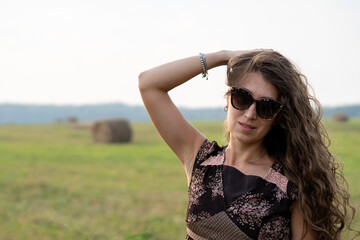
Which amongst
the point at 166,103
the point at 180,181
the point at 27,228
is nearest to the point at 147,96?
the point at 166,103

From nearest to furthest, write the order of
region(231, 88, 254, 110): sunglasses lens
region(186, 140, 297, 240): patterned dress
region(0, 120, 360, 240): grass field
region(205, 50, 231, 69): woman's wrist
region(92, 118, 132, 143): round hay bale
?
region(186, 140, 297, 240): patterned dress → region(231, 88, 254, 110): sunglasses lens → region(205, 50, 231, 69): woman's wrist → region(0, 120, 360, 240): grass field → region(92, 118, 132, 143): round hay bale

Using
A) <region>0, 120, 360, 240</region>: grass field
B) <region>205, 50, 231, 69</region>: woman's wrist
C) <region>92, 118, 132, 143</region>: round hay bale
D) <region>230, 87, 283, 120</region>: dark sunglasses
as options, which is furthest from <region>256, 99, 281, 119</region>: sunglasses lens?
<region>92, 118, 132, 143</region>: round hay bale

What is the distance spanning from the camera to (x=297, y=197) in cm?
211

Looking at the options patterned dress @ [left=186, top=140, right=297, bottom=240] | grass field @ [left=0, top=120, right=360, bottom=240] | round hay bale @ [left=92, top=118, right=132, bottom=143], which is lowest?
round hay bale @ [left=92, top=118, right=132, bottom=143]

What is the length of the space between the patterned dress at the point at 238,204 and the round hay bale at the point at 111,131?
68.5ft

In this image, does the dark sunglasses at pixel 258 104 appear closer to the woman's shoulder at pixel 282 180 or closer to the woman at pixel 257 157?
the woman at pixel 257 157

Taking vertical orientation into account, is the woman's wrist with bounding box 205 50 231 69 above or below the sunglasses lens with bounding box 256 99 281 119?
above

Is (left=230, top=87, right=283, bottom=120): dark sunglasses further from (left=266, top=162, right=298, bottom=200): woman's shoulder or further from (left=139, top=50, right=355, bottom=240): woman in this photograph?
(left=266, top=162, right=298, bottom=200): woman's shoulder

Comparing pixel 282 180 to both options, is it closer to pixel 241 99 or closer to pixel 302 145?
pixel 302 145

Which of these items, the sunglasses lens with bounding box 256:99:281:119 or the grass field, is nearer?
the sunglasses lens with bounding box 256:99:281:119

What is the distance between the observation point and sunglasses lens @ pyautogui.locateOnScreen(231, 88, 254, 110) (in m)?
2.20

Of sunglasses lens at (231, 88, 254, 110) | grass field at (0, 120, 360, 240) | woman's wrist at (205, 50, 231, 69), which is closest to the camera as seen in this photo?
sunglasses lens at (231, 88, 254, 110)

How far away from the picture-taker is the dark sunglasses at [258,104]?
85.9 inches

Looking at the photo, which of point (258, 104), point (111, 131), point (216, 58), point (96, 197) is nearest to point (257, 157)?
point (258, 104)
